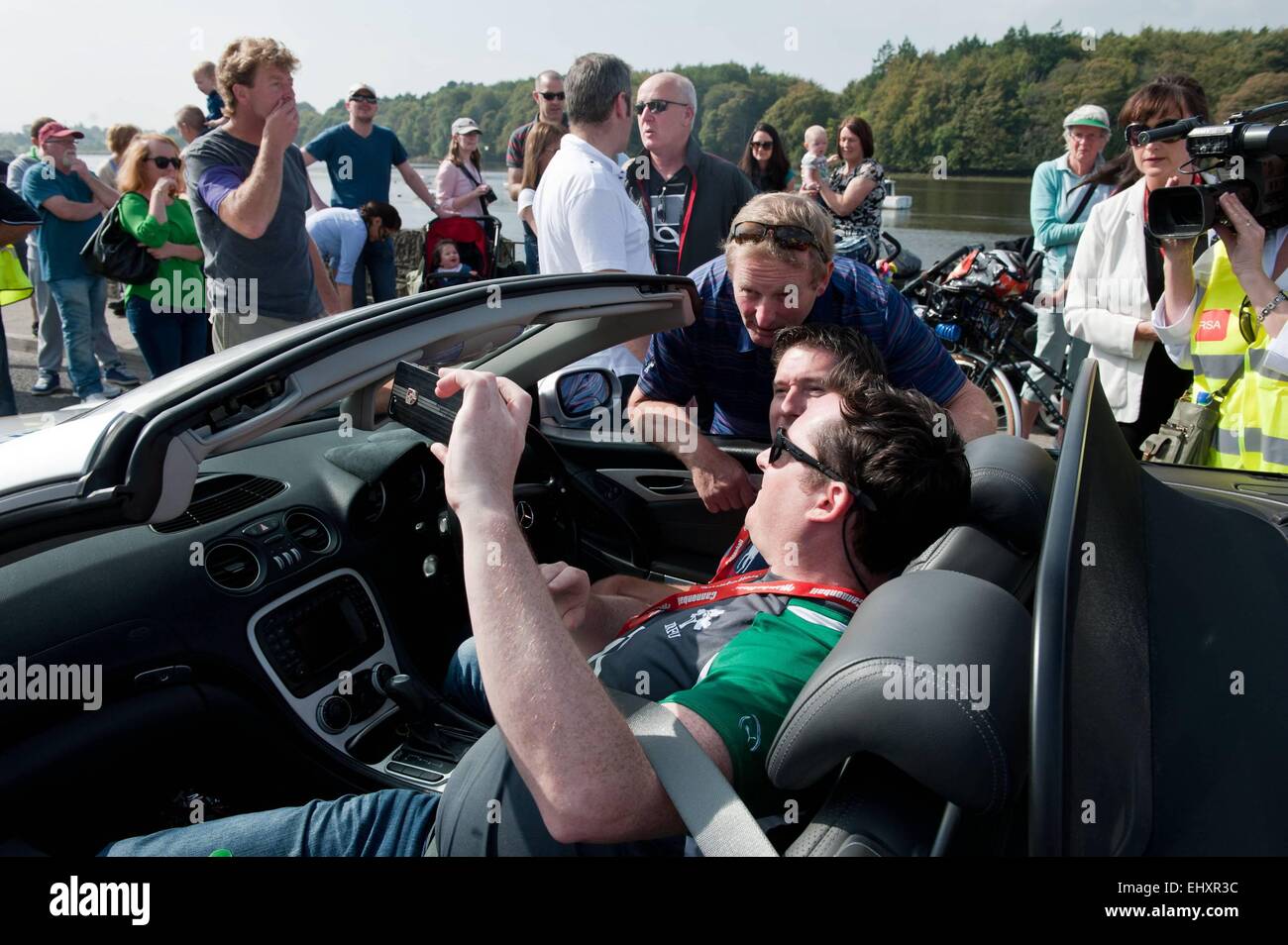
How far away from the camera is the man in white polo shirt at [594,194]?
12.9 feet

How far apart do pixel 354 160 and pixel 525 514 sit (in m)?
5.77

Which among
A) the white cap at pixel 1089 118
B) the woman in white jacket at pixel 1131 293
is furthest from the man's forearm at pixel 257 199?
the white cap at pixel 1089 118

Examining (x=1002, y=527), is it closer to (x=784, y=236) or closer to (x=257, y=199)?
(x=784, y=236)

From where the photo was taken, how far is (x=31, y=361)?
860cm

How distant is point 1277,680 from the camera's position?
1.41 meters

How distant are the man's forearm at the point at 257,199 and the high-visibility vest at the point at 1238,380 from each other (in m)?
3.39

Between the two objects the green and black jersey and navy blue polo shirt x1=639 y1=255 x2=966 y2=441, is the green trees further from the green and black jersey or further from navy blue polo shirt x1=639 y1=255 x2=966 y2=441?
the green and black jersey

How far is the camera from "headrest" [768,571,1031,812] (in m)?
1.24

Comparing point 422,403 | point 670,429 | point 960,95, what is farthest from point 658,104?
point 960,95

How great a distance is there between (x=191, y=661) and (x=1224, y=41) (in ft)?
92.7

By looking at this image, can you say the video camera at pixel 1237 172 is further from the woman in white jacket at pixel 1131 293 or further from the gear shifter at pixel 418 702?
the gear shifter at pixel 418 702

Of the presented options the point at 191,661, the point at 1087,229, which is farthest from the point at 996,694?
the point at 1087,229

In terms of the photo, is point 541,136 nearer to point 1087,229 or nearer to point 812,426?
point 1087,229

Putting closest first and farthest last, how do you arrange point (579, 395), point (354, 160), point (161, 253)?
point (579, 395)
point (161, 253)
point (354, 160)
